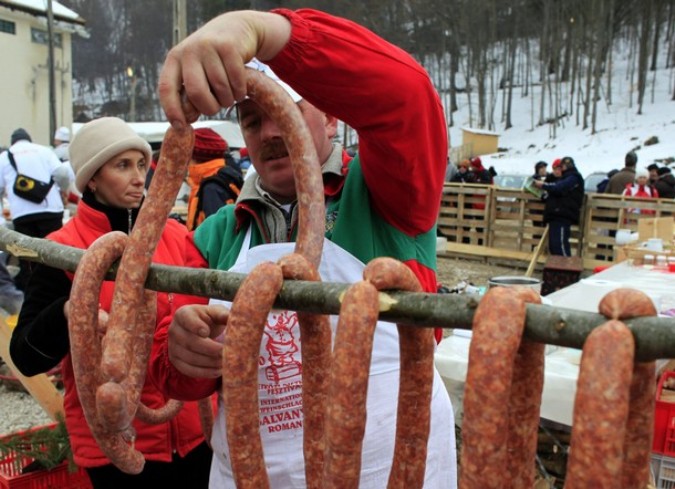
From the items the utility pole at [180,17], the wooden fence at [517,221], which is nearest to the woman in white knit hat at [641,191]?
the wooden fence at [517,221]

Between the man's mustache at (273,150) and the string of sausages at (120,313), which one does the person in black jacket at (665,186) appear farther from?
the string of sausages at (120,313)

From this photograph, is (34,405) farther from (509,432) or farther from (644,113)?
(644,113)

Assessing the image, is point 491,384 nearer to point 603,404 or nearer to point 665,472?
point 603,404

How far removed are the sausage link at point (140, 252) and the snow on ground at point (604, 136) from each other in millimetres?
24586

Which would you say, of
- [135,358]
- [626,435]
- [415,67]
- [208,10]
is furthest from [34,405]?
[208,10]

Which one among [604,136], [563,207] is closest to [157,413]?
[563,207]

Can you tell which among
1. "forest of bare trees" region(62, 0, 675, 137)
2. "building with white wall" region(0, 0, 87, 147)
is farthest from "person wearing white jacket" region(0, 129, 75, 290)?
"building with white wall" region(0, 0, 87, 147)

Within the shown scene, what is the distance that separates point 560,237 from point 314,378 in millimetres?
10346

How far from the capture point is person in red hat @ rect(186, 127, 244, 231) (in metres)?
4.19

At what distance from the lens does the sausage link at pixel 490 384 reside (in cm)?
86

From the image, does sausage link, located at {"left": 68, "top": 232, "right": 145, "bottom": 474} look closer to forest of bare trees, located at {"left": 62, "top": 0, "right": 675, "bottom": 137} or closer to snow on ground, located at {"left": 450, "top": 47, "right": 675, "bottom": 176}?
snow on ground, located at {"left": 450, "top": 47, "right": 675, "bottom": 176}

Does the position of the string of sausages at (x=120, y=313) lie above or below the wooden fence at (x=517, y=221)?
above

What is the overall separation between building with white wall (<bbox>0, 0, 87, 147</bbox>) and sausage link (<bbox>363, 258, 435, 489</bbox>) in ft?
99.9

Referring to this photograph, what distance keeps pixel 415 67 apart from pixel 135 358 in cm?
93
